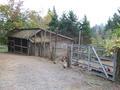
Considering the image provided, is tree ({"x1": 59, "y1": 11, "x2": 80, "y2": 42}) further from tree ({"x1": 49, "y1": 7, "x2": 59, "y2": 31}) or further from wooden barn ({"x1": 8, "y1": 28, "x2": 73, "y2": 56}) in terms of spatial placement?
wooden barn ({"x1": 8, "y1": 28, "x2": 73, "y2": 56})

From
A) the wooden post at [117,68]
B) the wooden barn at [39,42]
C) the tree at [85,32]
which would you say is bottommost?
the wooden post at [117,68]

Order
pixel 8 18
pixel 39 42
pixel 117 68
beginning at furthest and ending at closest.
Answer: pixel 8 18
pixel 39 42
pixel 117 68

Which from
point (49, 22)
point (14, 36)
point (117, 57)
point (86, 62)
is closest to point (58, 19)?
point (49, 22)

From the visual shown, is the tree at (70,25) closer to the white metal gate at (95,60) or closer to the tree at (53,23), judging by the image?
the tree at (53,23)

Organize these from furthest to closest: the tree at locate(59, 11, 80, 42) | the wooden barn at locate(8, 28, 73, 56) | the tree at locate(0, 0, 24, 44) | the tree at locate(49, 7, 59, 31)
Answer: the tree at locate(49, 7, 59, 31)
the tree at locate(59, 11, 80, 42)
the tree at locate(0, 0, 24, 44)
the wooden barn at locate(8, 28, 73, 56)

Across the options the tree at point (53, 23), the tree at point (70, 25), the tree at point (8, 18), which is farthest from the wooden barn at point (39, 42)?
the tree at point (53, 23)

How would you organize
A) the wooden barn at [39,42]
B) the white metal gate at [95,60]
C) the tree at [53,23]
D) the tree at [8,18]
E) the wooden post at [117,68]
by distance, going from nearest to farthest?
1. the wooden post at [117,68]
2. the white metal gate at [95,60]
3. the wooden barn at [39,42]
4. the tree at [8,18]
5. the tree at [53,23]

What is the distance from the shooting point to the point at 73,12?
1983 inches

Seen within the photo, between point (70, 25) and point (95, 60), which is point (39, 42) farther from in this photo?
point (95, 60)

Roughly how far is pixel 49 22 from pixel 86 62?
3919 centimetres

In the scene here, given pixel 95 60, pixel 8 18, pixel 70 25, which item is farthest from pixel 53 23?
pixel 95 60

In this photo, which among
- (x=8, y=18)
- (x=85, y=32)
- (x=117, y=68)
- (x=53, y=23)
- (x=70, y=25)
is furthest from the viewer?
(x=53, y=23)

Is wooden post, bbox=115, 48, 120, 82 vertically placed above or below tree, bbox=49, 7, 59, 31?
below

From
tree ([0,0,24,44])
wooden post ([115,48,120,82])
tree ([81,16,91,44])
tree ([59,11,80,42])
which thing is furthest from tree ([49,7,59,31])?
wooden post ([115,48,120,82])
